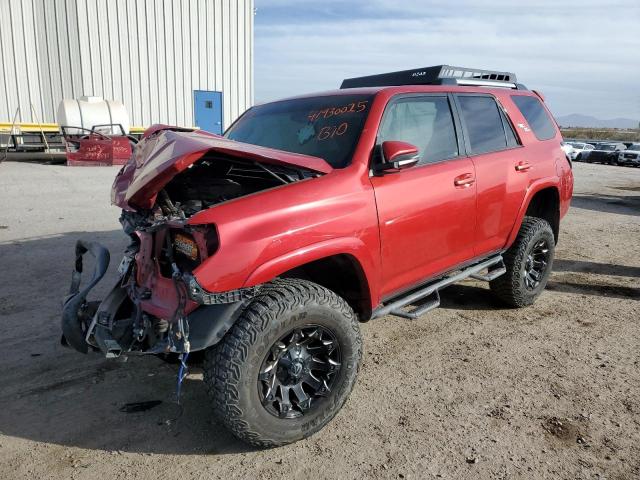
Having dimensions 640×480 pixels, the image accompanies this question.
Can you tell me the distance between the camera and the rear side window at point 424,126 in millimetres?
3389

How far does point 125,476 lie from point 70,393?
939 mm

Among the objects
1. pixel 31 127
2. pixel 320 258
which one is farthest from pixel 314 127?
pixel 31 127

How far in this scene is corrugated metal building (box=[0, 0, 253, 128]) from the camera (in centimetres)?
1719

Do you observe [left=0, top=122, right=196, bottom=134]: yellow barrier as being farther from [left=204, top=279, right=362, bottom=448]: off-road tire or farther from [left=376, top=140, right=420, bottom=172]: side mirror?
[left=204, top=279, right=362, bottom=448]: off-road tire

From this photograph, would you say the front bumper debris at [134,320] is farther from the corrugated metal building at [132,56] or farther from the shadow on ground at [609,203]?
the corrugated metal building at [132,56]

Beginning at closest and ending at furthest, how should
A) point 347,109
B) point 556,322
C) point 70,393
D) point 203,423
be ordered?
point 203,423, point 70,393, point 347,109, point 556,322

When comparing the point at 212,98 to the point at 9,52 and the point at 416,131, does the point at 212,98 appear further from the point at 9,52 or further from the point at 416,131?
the point at 416,131

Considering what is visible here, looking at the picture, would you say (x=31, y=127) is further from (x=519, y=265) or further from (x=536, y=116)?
(x=519, y=265)

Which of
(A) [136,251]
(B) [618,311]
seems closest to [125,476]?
(A) [136,251]

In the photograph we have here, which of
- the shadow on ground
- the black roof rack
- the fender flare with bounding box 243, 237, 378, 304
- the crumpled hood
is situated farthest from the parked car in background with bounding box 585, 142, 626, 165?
the crumpled hood

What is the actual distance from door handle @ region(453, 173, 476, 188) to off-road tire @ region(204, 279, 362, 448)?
1438mm

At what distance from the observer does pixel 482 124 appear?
416 centimetres

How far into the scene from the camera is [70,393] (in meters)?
3.13

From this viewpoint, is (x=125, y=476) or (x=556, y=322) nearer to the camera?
(x=125, y=476)
